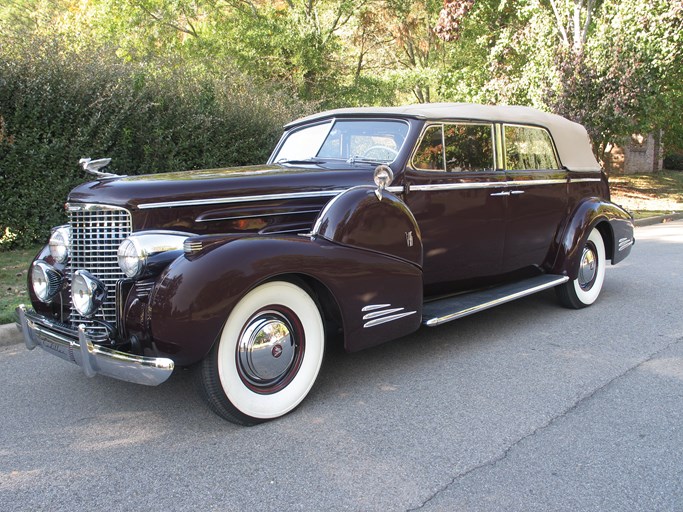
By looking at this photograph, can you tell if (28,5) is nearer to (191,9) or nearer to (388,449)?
(191,9)

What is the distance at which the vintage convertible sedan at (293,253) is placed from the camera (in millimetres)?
2881

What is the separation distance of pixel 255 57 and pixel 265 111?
624 centimetres

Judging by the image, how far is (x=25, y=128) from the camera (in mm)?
7539

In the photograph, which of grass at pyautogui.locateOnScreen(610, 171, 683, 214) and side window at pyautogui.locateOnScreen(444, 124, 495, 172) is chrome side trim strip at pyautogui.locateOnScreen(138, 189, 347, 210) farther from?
grass at pyautogui.locateOnScreen(610, 171, 683, 214)

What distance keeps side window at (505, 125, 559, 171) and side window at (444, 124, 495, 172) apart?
0.25 m

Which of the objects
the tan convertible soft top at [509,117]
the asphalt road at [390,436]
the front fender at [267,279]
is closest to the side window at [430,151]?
the tan convertible soft top at [509,117]

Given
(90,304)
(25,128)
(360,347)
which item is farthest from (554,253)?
(25,128)

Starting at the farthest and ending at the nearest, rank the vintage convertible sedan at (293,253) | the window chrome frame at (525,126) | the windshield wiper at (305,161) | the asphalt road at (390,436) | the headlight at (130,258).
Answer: the window chrome frame at (525,126)
the windshield wiper at (305,161)
the headlight at (130,258)
the vintage convertible sedan at (293,253)
the asphalt road at (390,436)

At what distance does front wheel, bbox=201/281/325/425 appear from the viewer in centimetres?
294

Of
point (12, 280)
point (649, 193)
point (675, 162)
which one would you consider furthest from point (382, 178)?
point (675, 162)

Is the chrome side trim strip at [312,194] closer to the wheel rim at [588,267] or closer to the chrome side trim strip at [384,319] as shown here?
the chrome side trim strip at [384,319]

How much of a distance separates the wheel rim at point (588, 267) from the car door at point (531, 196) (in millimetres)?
460

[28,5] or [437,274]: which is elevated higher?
[28,5]

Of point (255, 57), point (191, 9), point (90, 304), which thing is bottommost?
point (90, 304)
